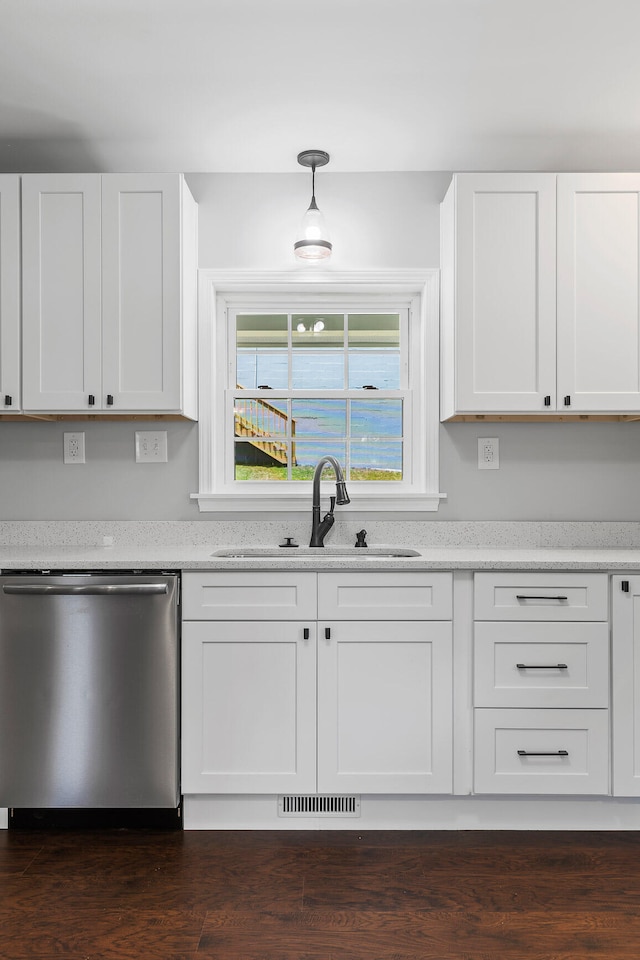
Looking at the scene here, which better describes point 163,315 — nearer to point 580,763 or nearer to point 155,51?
point 155,51

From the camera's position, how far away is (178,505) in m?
2.84

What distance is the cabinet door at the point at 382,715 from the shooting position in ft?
7.34

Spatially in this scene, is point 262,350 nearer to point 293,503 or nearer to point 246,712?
point 293,503

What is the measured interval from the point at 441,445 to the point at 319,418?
1.83ft

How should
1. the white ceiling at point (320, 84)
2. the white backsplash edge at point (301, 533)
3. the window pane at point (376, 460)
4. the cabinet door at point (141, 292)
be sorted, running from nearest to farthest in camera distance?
the white ceiling at point (320, 84), the cabinet door at point (141, 292), the white backsplash edge at point (301, 533), the window pane at point (376, 460)

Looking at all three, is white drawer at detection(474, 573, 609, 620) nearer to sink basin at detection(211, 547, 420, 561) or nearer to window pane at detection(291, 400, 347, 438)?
sink basin at detection(211, 547, 420, 561)

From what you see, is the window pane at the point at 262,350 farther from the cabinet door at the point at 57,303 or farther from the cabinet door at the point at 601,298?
the cabinet door at the point at 601,298

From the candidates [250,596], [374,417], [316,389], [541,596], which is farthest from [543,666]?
[316,389]

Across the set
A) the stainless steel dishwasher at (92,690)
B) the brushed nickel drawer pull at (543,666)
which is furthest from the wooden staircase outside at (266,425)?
the brushed nickel drawer pull at (543,666)

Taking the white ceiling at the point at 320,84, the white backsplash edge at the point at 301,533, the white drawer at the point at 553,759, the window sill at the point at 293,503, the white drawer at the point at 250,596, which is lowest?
the white drawer at the point at 553,759

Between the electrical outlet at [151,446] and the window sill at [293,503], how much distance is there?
0.74 feet

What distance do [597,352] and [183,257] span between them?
164 cm

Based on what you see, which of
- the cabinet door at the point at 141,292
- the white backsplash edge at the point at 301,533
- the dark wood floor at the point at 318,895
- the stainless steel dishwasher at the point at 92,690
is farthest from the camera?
the white backsplash edge at the point at 301,533

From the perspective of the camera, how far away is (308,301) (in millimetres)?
2920
